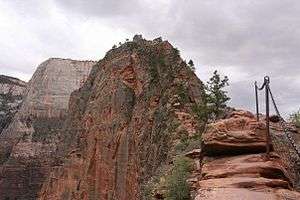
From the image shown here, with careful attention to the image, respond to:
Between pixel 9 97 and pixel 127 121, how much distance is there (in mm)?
87597

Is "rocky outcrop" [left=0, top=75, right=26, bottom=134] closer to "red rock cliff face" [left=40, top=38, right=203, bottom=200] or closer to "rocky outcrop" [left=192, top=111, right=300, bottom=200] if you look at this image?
"red rock cliff face" [left=40, top=38, right=203, bottom=200]

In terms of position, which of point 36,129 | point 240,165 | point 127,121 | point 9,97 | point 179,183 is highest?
point 9,97

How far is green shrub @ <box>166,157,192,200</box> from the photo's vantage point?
675 inches

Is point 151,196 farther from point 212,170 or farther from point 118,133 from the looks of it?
point 118,133

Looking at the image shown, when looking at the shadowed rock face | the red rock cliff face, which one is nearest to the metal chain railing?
the red rock cliff face

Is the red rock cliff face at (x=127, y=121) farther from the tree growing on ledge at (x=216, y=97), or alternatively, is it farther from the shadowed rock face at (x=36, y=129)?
the shadowed rock face at (x=36, y=129)

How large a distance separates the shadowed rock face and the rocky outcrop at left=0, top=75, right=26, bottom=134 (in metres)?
Result: 4.87

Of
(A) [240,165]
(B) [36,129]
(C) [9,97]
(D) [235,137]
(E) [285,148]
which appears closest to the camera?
(A) [240,165]

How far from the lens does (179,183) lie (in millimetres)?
17469

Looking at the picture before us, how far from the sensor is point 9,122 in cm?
11112

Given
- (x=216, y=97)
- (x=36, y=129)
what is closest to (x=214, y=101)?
(x=216, y=97)

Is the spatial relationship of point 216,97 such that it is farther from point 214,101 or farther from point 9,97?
point 9,97

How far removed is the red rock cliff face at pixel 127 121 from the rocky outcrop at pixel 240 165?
10244 mm

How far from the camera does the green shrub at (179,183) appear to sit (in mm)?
17141
